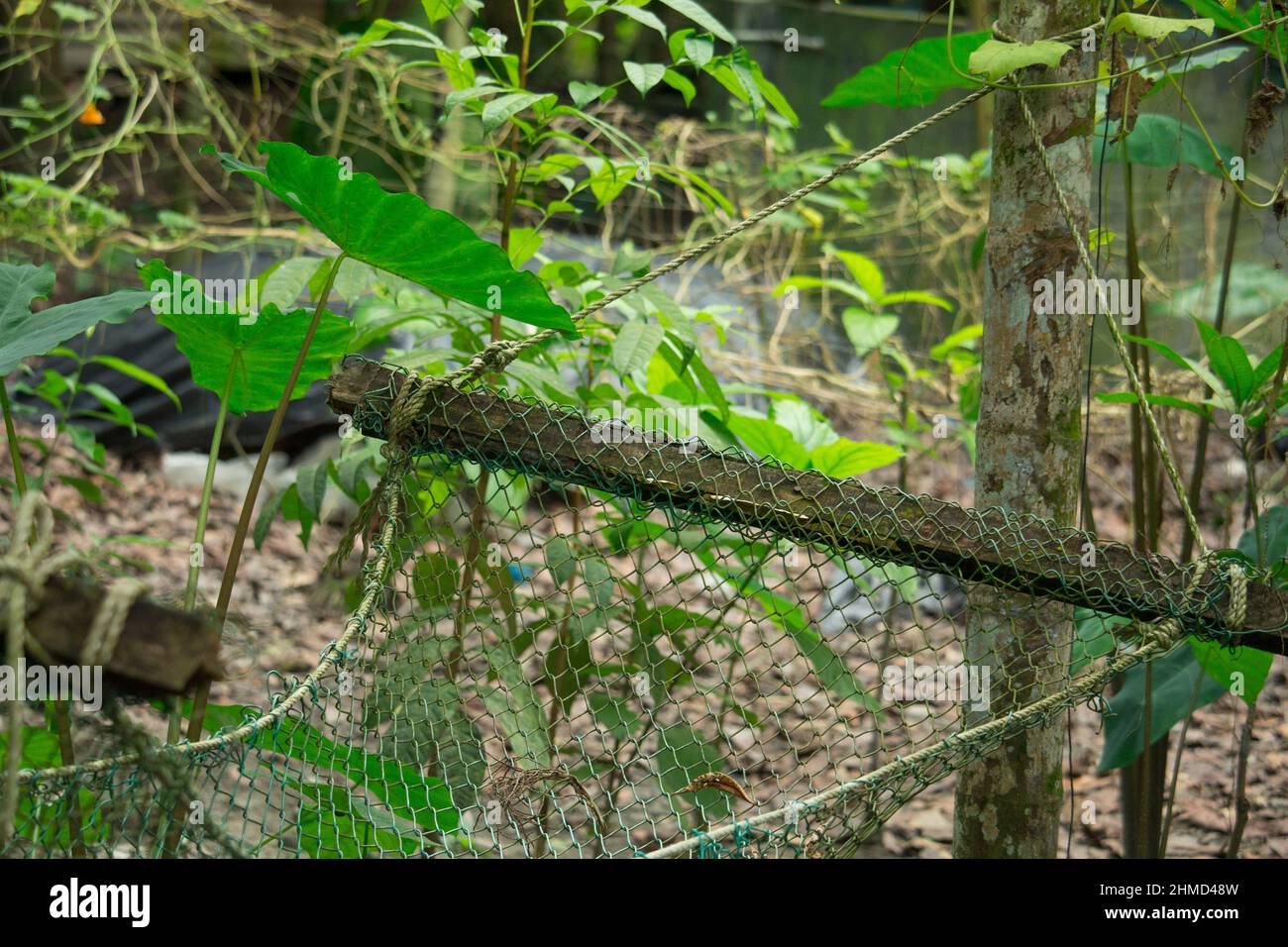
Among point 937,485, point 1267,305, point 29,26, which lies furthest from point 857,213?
point 29,26

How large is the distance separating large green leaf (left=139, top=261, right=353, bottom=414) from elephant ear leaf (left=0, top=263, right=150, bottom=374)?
0.11m

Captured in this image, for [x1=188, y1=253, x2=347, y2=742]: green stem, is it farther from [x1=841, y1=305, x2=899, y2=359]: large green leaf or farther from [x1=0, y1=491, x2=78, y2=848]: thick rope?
[x1=841, y1=305, x2=899, y2=359]: large green leaf

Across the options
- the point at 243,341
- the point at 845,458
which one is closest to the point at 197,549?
the point at 243,341

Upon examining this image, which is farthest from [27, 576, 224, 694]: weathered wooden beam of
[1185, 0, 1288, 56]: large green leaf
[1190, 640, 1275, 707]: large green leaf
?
[1185, 0, 1288, 56]: large green leaf

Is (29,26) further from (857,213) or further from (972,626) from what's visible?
(972,626)

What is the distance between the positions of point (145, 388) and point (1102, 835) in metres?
3.17

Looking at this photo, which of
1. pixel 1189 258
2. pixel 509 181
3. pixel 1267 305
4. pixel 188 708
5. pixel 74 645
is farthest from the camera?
pixel 1189 258

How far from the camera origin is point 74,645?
640 millimetres

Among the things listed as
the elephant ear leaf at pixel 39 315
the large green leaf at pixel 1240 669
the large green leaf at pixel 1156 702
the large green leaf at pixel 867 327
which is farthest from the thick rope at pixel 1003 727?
the large green leaf at pixel 867 327

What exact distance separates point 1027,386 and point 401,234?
0.79 metres

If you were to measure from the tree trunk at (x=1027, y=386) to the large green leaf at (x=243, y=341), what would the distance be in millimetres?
824

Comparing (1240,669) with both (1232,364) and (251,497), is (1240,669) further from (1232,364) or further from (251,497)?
(251,497)

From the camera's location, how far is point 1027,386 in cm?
134

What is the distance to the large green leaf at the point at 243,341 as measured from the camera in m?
1.24
